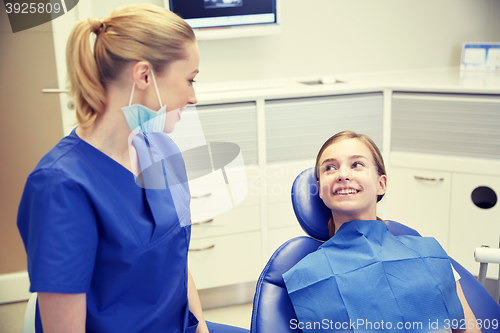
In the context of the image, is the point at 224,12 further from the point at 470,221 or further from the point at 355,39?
the point at 470,221

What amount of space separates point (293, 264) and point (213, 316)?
1.07 m

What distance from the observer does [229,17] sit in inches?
87.0

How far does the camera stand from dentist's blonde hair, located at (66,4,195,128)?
0.88 m

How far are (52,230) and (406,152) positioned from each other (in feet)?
5.63

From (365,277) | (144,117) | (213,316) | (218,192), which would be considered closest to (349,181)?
(365,277)

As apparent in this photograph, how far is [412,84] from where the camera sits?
6.60 ft

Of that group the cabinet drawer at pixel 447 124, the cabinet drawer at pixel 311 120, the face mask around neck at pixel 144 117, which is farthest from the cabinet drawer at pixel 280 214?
the face mask around neck at pixel 144 117

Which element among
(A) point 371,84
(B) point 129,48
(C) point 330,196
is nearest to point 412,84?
(A) point 371,84

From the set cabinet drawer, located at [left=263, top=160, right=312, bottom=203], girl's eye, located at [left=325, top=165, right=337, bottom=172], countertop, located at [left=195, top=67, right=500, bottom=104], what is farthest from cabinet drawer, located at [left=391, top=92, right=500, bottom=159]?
girl's eye, located at [left=325, top=165, right=337, bottom=172]

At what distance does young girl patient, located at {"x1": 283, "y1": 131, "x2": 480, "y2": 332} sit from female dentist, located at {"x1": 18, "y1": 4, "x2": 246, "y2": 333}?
349mm

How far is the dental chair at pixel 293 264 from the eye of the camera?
3.32ft

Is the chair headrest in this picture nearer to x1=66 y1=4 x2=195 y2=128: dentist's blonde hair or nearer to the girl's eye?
the girl's eye

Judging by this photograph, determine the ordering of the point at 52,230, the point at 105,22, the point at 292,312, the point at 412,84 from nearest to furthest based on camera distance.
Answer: the point at 52,230 → the point at 105,22 → the point at 292,312 → the point at 412,84

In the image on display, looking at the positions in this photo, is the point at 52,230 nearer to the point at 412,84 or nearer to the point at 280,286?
the point at 280,286
